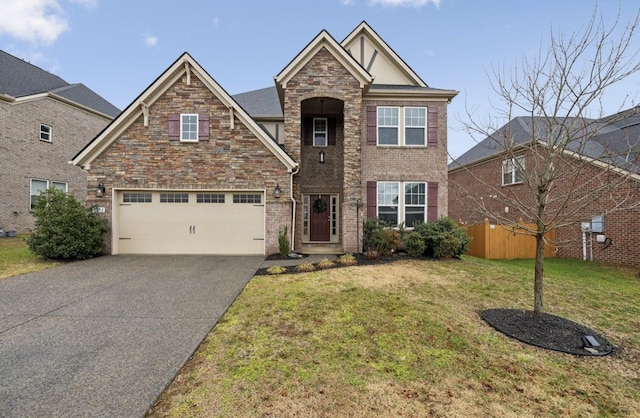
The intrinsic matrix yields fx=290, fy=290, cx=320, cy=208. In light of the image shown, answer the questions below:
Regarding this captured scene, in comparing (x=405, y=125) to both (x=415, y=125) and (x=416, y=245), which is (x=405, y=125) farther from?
(x=416, y=245)

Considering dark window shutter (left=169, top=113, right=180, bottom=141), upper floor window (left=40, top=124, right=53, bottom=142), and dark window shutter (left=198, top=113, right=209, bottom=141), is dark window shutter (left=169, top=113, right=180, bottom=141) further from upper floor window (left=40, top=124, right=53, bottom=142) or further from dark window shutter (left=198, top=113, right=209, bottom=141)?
upper floor window (left=40, top=124, right=53, bottom=142)

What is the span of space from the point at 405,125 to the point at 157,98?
30.7ft

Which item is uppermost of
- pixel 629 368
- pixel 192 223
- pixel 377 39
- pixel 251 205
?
pixel 377 39

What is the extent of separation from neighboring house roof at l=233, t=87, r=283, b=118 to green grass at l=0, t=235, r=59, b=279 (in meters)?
9.40

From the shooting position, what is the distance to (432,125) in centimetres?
1154

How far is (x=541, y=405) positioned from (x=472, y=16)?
1331cm

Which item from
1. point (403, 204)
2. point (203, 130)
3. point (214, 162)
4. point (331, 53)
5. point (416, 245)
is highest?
point (331, 53)

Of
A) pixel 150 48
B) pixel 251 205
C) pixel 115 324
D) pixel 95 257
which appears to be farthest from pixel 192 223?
pixel 150 48

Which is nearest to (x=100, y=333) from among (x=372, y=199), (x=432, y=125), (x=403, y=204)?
(x=372, y=199)

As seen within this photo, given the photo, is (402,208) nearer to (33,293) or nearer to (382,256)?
(382,256)

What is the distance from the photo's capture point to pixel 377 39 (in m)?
12.5

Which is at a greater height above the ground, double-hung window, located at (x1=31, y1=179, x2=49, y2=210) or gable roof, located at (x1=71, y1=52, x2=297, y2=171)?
gable roof, located at (x1=71, y1=52, x2=297, y2=171)

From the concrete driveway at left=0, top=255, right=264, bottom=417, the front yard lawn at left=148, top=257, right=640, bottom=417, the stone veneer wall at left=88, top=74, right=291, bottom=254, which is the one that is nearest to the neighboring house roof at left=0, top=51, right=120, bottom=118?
the stone veneer wall at left=88, top=74, right=291, bottom=254

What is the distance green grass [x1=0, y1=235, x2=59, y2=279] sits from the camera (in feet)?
25.6
